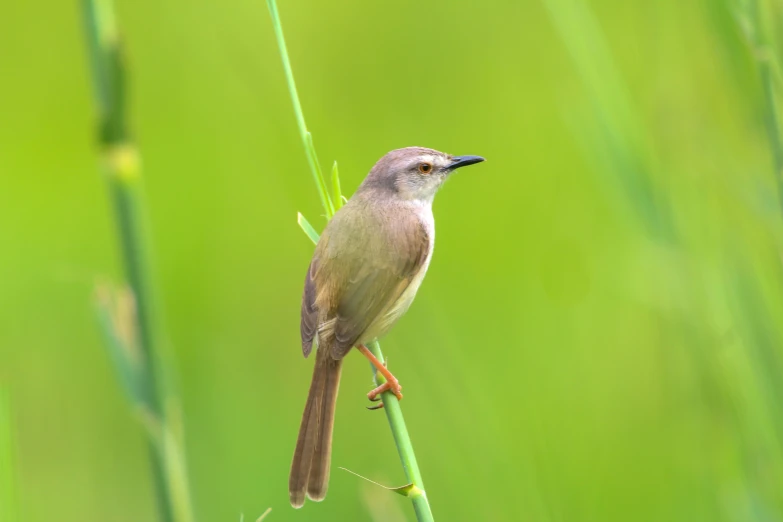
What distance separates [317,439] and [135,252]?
1.93 m

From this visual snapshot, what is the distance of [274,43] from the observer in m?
7.21

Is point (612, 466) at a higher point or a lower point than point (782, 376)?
lower

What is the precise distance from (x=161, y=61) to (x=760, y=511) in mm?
6315

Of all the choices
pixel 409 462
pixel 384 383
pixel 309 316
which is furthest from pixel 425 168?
pixel 409 462

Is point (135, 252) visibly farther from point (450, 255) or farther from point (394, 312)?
point (450, 255)

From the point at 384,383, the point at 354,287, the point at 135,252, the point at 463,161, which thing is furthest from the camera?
the point at 463,161

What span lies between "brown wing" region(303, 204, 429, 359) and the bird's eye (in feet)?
1.52

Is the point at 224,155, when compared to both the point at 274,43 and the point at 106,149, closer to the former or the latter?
the point at 274,43

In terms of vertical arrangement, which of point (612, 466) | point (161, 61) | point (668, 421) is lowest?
point (612, 466)

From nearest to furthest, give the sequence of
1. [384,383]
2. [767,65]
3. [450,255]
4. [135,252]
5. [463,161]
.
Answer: [135,252], [767,65], [384,383], [463,161], [450,255]

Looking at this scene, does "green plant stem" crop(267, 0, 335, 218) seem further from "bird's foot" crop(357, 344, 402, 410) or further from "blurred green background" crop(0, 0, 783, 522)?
"bird's foot" crop(357, 344, 402, 410)

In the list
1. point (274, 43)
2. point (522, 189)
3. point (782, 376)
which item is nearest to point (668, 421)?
point (782, 376)

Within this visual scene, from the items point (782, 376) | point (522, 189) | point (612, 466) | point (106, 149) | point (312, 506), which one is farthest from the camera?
point (522, 189)

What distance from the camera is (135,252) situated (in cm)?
139
